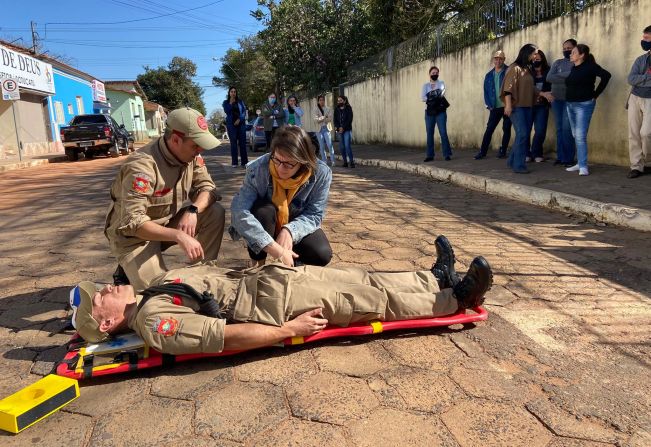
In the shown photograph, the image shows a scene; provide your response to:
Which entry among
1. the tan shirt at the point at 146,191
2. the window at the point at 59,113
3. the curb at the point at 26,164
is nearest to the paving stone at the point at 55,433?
the tan shirt at the point at 146,191

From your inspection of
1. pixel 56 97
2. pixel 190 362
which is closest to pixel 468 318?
pixel 190 362

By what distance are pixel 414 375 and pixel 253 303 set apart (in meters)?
0.83

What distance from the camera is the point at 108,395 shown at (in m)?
2.13

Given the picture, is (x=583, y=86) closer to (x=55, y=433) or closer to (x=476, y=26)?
(x=476, y=26)

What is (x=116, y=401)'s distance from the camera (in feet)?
6.81

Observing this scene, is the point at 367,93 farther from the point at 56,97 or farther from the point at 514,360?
the point at 56,97

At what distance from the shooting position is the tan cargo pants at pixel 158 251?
2.82 m

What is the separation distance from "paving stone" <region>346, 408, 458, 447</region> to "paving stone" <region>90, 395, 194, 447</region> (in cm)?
63

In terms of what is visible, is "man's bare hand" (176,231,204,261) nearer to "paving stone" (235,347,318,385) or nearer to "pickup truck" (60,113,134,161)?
"paving stone" (235,347,318,385)

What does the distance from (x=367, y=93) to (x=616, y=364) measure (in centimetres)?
1459

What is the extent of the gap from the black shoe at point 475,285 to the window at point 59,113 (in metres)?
25.2

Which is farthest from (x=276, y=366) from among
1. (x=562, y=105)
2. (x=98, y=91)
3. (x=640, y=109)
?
(x=98, y=91)

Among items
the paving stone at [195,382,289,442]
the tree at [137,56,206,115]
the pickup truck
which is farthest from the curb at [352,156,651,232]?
the tree at [137,56,206,115]

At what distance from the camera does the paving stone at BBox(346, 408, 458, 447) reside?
67.8 inches
